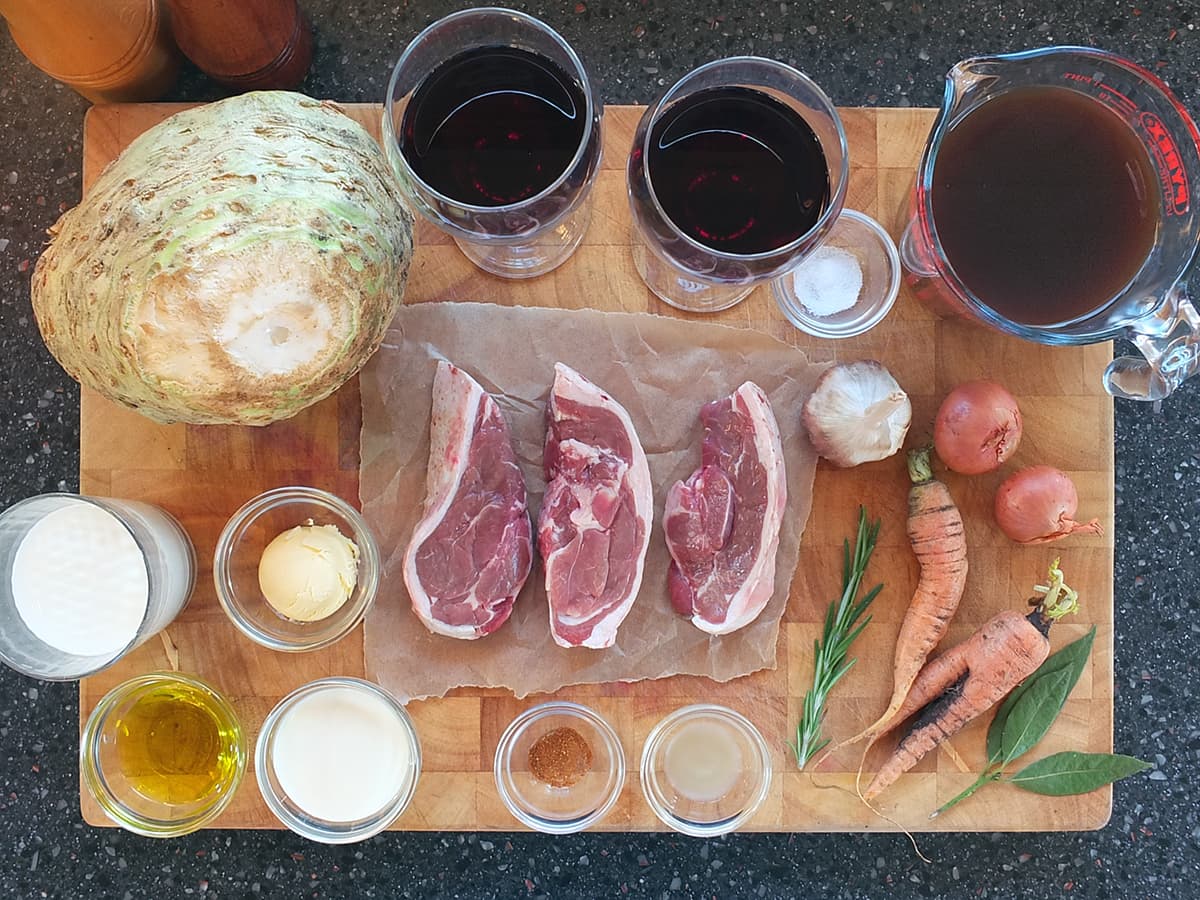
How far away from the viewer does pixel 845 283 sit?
4.82 ft

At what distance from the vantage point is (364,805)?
1.39 metres

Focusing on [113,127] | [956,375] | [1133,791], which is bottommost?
A: [1133,791]

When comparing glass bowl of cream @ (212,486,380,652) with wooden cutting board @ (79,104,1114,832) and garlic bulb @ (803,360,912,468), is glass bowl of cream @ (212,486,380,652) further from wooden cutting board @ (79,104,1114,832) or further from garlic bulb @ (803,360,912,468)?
garlic bulb @ (803,360,912,468)

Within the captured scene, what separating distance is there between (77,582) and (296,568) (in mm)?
318

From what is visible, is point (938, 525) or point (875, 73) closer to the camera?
point (938, 525)

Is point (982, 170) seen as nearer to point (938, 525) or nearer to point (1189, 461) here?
point (938, 525)

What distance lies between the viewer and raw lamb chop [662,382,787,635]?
4.69 ft

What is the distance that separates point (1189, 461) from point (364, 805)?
59.7 inches

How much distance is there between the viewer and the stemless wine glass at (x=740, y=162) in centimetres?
123

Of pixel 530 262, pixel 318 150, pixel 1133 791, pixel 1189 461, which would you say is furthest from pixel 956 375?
pixel 318 150

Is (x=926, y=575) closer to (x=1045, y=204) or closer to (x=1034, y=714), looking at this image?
(x=1034, y=714)

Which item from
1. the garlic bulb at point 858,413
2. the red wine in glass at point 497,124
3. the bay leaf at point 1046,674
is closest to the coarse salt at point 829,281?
the garlic bulb at point 858,413

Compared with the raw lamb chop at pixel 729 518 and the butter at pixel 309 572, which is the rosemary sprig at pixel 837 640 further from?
the butter at pixel 309 572

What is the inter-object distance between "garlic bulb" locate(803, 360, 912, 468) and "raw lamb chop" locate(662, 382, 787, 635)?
3.0 inches
